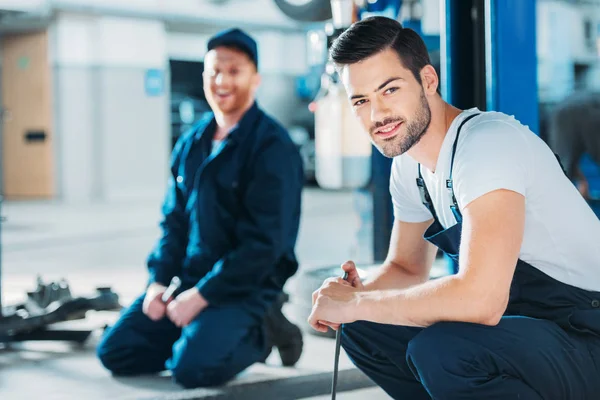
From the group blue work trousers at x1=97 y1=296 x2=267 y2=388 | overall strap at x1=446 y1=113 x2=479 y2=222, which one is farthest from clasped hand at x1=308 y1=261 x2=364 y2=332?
blue work trousers at x1=97 y1=296 x2=267 y2=388

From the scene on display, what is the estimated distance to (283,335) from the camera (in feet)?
9.71

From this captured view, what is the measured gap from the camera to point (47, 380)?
9.66 ft

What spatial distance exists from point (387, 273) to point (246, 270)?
2.57ft

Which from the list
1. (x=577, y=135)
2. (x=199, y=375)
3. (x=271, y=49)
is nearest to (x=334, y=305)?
(x=199, y=375)

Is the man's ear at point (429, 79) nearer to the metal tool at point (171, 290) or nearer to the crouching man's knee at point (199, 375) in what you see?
the crouching man's knee at point (199, 375)

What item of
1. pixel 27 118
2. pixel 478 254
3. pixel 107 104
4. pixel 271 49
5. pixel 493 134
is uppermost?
pixel 271 49

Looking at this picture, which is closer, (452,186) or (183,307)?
(452,186)

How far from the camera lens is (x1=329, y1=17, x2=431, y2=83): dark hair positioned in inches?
72.3

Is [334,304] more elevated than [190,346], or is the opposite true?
[334,304]

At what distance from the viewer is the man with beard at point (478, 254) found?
1681 millimetres

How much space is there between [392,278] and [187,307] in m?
0.91

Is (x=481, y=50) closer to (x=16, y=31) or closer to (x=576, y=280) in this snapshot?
(x=576, y=280)

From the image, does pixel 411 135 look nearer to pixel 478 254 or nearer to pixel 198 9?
pixel 478 254

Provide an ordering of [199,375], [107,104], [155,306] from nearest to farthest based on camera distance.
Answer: [199,375], [155,306], [107,104]
